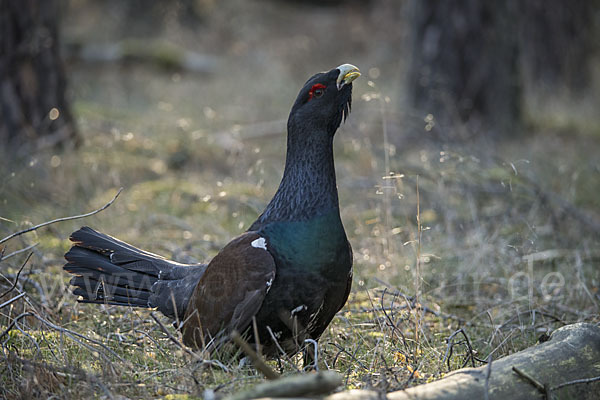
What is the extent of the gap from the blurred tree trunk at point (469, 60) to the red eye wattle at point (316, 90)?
4.76 metres

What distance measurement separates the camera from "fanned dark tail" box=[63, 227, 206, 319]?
3.32m

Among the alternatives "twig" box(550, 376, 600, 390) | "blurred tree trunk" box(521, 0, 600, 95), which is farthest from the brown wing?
"blurred tree trunk" box(521, 0, 600, 95)

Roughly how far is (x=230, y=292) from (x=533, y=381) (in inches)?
52.9

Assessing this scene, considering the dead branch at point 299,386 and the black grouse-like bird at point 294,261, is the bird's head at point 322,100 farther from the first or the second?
the dead branch at point 299,386

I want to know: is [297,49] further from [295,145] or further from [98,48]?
[295,145]

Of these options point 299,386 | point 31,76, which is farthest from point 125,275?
point 31,76

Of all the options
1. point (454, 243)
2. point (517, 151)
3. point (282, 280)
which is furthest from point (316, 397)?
point (517, 151)

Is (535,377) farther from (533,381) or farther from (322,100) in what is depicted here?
(322,100)

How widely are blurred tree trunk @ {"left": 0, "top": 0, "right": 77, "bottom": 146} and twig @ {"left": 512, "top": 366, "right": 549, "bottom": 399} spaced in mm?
5186

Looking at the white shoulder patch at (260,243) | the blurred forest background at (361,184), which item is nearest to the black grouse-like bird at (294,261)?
the white shoulder patch at (260,243)

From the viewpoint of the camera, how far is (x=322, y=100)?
9.84ft

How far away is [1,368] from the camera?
2.73 m

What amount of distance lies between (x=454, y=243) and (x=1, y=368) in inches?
130

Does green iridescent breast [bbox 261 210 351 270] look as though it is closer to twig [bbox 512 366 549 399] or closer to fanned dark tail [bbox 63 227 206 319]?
fanned dark tail [bbox 63 227 206 319]
